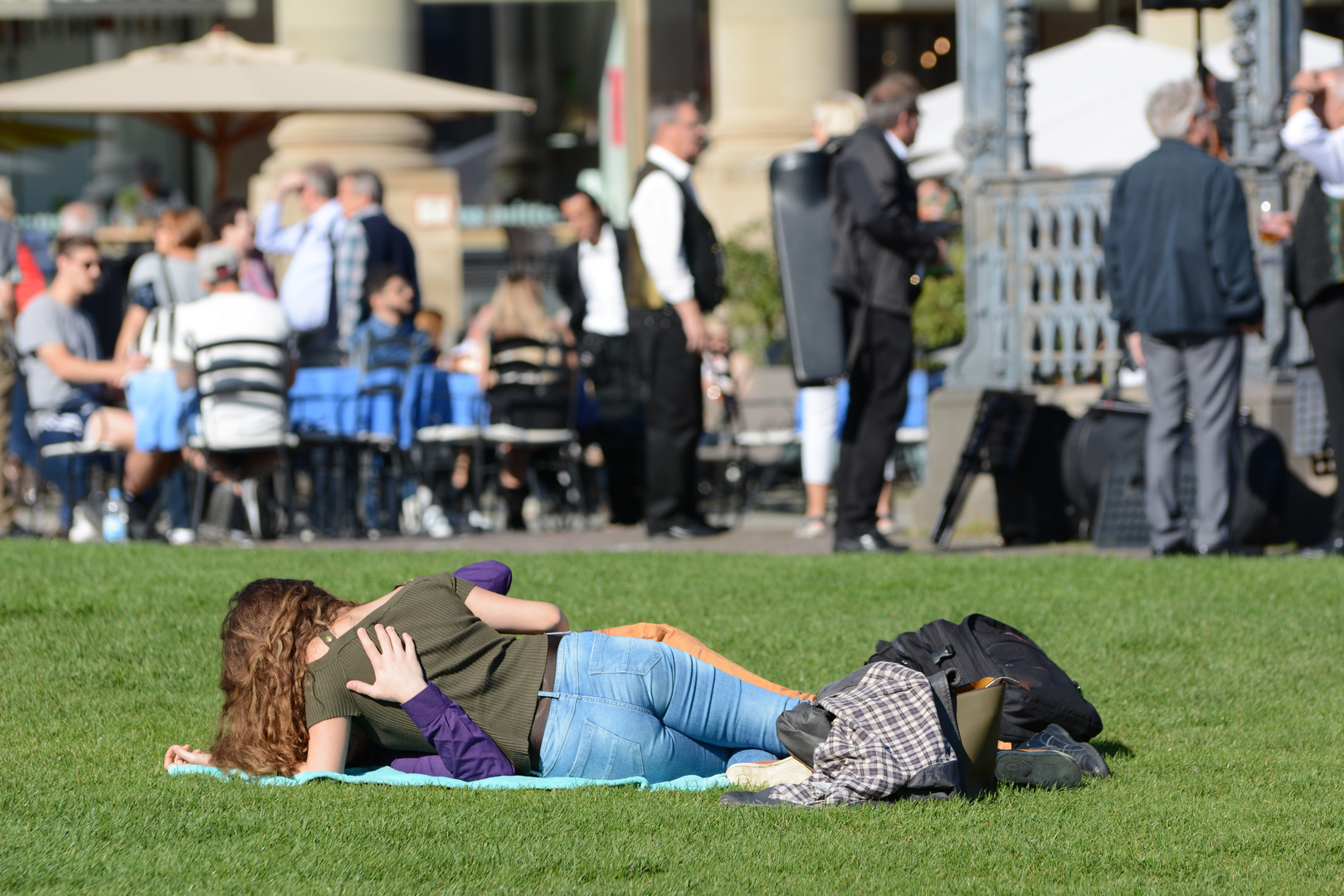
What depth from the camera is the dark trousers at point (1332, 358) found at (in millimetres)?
8508

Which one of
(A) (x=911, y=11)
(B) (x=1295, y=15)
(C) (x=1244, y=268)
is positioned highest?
(A) (x=911, y=11)

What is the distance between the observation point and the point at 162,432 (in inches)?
391

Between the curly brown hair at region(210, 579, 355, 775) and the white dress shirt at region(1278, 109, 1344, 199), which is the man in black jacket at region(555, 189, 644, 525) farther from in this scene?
the curly brown hair at region(210, 579, 355, 775)

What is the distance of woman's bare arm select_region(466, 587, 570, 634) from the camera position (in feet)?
15.9

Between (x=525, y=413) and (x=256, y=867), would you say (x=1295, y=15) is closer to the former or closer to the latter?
(x=525, y=413)

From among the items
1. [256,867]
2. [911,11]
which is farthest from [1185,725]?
[911,11]

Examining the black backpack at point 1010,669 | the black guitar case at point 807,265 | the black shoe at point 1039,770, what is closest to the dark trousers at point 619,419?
the black guitar case at point 807,265

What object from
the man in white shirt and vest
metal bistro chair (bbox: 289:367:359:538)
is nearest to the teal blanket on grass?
the man in white shirt and vest

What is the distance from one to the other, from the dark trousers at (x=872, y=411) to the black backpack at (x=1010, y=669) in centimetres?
359

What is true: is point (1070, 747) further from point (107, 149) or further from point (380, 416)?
point (107, 149)

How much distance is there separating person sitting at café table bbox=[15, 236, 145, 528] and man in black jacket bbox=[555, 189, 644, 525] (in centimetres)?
264

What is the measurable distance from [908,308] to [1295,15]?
371cm

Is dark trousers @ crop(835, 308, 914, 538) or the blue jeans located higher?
dark trousers @ crop(835, 308, 914, 538)

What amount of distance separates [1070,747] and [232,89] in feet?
34.4
